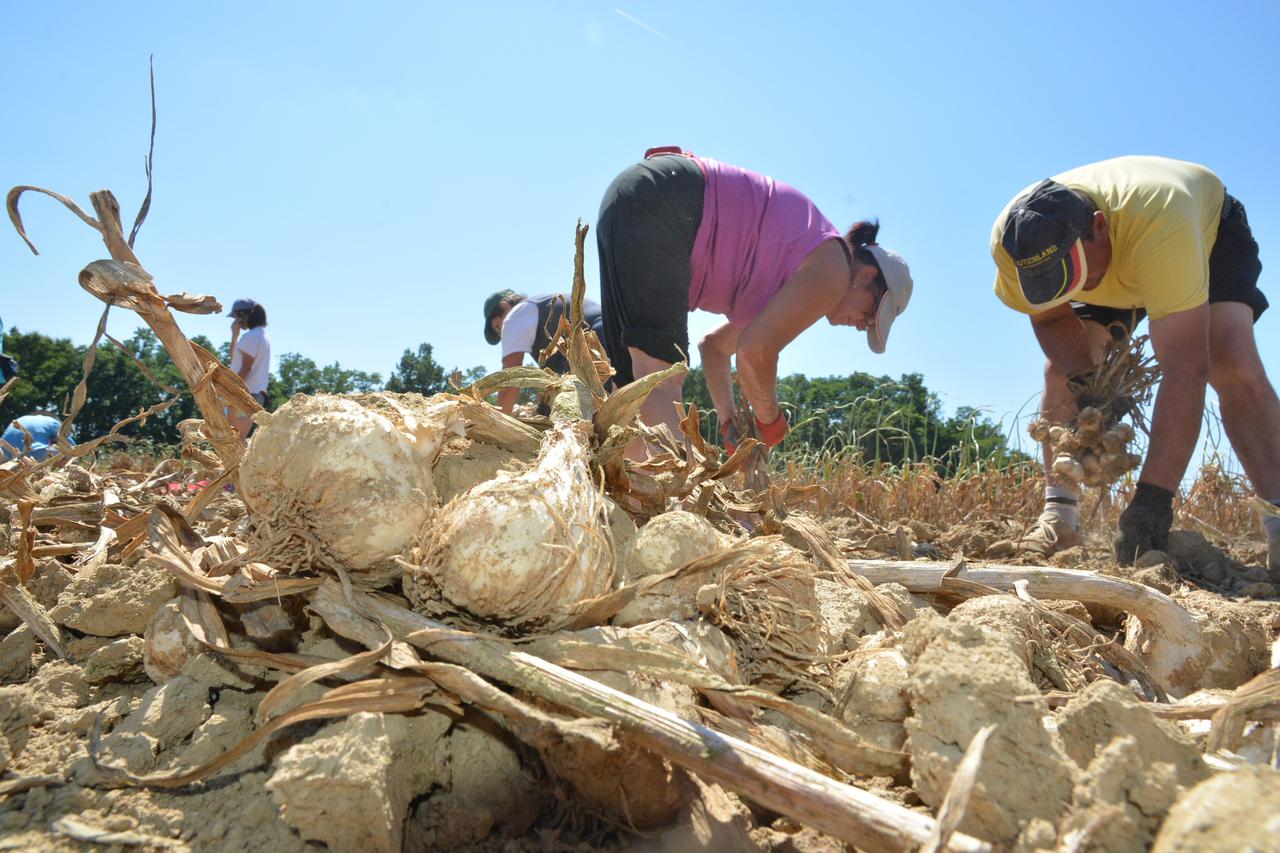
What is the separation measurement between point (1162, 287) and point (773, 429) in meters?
1.88

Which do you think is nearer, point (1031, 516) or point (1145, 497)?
point (1145, 497)

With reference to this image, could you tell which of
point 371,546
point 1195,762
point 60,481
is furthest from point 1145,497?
point 60,481

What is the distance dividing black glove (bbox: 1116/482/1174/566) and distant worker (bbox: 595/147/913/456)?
5.27 ft

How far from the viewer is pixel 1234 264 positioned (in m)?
3.42

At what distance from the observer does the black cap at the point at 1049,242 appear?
10.7 ft

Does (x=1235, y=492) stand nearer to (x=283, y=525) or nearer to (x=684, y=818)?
(x=684, y=818)

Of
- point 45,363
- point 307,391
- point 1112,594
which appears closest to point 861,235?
point 1112,594

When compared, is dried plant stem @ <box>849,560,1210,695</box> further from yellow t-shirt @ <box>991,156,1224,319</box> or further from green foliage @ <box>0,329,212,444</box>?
green foliage @ <box>0,329,212,444</box>

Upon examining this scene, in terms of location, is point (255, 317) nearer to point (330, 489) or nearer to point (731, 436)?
point (731, 436)

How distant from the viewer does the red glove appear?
12.9ft

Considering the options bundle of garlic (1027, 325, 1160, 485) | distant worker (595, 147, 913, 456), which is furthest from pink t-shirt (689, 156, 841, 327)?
bundle of garlic (1027, 325, 1160, 485)

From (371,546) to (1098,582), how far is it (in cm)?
176

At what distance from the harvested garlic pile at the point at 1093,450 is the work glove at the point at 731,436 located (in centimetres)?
149

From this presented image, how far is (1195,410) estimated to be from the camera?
3051 millimetres
